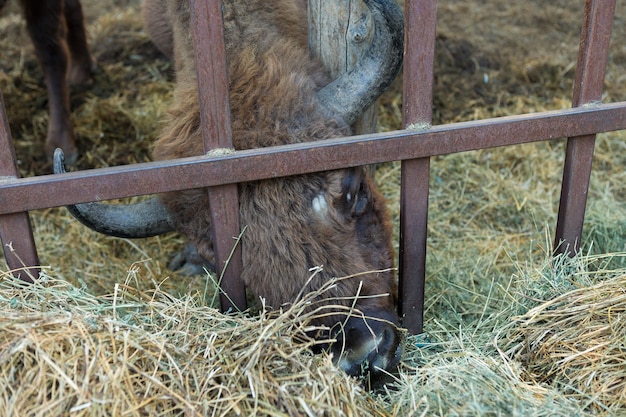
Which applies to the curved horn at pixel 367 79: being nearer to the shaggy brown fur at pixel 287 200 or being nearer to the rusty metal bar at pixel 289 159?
the shaggy brown fur at pixel 287 200

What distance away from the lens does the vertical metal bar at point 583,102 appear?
261 centimetres

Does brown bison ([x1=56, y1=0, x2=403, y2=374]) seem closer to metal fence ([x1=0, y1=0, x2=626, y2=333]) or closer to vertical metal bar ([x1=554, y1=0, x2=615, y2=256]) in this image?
metal fence ([x1=0, y1=0, x2=626, y2=333])

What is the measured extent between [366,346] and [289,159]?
2.52 feet

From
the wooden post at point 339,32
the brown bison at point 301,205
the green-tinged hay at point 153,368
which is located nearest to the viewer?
the green-tinged hay at point 153,368

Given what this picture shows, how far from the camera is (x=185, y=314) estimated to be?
92.4 inches

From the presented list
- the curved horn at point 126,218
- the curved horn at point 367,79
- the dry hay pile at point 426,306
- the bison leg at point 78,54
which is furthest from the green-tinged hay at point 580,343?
the bison leg at point 78,54

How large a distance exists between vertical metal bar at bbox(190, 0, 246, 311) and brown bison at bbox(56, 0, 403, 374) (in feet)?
0.22

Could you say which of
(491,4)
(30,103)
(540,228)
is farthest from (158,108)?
(491,4)

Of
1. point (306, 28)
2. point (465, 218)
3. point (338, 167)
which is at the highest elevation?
point (306, 28)

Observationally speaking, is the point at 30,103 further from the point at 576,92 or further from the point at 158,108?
the point at 576,92

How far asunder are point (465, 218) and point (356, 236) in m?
2.06

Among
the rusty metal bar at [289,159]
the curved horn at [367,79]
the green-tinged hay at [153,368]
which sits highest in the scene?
the curved horn at [367,79]

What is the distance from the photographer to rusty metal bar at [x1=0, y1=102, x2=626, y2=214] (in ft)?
7.76

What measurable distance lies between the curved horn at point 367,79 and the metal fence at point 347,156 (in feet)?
0.74
